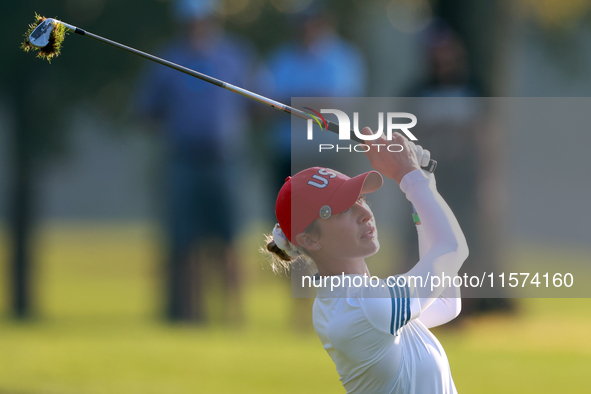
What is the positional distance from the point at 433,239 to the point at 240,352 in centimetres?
219

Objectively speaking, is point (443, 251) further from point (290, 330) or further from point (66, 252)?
point (66, 252)

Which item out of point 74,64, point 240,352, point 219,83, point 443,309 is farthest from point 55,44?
point 74,64

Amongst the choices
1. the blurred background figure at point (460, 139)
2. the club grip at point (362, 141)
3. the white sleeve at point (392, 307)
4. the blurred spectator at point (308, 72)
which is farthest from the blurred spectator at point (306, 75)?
the white sleeve at point (392, 307)

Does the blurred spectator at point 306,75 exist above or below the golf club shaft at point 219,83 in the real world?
above

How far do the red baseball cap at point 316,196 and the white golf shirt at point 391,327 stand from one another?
125mm

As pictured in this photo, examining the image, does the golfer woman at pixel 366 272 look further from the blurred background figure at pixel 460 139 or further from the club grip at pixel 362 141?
the blurred background figure at pixel 460 139

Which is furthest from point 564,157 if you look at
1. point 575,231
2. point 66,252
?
point 66,252

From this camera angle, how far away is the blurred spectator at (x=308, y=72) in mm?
4246

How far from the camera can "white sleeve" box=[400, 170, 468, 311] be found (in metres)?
1.67

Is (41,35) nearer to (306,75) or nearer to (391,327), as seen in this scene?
(391,327)

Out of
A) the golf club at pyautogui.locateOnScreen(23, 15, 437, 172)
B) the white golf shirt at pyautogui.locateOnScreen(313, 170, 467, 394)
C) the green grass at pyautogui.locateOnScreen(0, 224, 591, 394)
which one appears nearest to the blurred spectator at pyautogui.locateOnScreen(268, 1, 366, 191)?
the green grass at pyautogui.locateOnScreen(0, 224, 591, 394)

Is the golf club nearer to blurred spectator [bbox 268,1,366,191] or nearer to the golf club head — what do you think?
the golf club head

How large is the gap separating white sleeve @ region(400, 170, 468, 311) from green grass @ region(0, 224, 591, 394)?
63.2 inches

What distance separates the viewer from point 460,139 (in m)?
4.34
